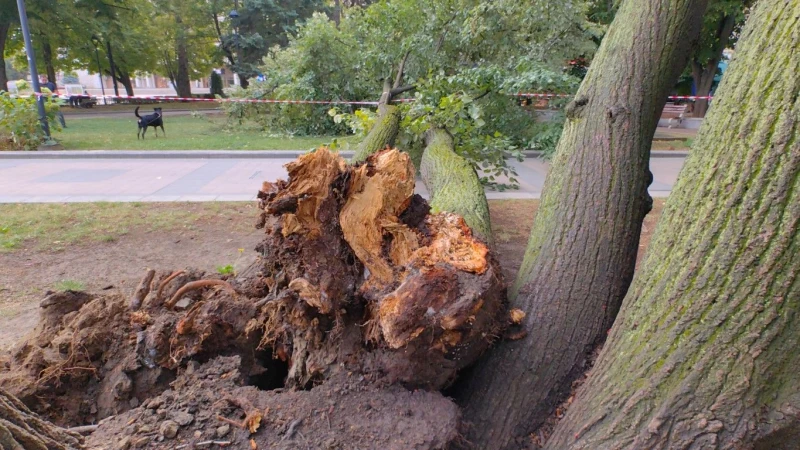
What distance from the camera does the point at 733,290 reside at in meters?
1.42

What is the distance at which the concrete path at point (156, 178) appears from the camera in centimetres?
684

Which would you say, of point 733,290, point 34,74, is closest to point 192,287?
point 733,290

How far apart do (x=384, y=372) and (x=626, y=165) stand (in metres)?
1.38

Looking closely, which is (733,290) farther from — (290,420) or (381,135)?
(381,135)

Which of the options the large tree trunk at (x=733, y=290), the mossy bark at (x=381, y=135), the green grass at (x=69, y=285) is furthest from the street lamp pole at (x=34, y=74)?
the large tree trunk at (x=733, y=290)

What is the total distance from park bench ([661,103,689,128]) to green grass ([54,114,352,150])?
1277 cm

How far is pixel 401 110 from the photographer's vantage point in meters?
6.09

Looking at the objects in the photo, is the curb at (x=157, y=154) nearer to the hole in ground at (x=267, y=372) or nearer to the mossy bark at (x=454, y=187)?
the mossy bark at (x=454, y=187)

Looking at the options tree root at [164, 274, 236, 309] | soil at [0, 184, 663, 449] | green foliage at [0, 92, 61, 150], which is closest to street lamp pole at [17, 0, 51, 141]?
green foliage at [0, 92, 61, 150]

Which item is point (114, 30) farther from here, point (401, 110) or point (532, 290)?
point (532, 290)

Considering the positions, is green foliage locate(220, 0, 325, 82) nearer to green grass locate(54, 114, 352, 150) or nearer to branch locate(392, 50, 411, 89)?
green grass locate(54, 114, 352, 150)

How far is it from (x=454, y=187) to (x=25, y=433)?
9.04 feet

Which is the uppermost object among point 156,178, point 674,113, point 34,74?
point 34,74

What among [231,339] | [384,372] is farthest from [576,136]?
[231,339]
